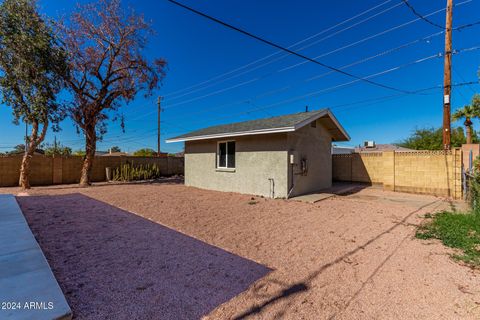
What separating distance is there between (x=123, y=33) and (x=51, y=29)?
3.13 metres

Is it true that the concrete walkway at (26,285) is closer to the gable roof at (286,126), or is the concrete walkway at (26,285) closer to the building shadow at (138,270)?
the building shadow at (138,270)

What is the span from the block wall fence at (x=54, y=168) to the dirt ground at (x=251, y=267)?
29.6 feet

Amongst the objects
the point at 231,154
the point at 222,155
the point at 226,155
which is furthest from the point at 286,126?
the point at 222,155

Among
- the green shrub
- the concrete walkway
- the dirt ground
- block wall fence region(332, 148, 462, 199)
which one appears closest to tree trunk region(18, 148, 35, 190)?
the green shrub

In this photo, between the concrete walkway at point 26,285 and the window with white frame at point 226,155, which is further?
the window with white frame at point 226,155

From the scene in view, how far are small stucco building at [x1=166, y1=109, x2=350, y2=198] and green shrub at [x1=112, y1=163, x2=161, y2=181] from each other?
6.01m

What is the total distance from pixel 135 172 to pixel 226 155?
8.79 m

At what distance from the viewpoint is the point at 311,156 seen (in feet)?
33.2

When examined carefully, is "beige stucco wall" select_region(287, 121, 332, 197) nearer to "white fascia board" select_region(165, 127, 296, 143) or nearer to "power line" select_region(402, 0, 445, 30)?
"white fascia board" select_region(165, 127, 296, 143)

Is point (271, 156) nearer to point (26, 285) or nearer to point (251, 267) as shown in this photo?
point (251, 267)

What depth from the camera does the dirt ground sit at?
2441 mm

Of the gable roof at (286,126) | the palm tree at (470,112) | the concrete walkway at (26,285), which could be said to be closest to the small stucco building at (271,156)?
the gable roof at (286,126)

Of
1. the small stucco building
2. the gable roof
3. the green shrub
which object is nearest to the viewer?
the gable roof

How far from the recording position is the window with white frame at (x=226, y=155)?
10742 millimetres
